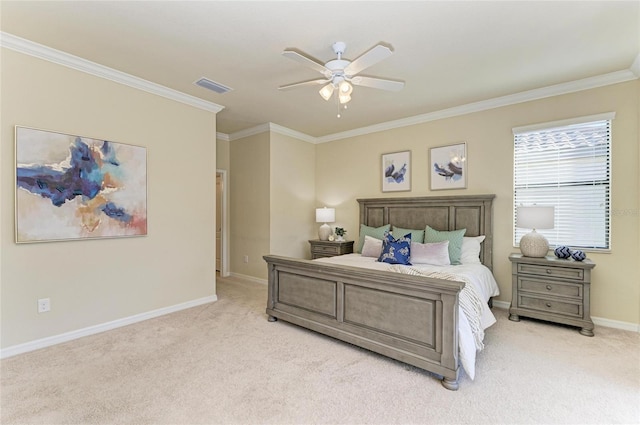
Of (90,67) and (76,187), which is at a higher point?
(90,67)

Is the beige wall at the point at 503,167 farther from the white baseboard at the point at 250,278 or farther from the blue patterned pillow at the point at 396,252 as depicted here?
the white baseboard at the point at 250,278

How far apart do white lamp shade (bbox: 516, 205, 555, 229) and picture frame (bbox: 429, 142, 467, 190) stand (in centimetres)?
95

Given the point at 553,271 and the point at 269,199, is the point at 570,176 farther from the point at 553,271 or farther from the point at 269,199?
the point at 269,199

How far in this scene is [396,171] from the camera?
15.8ft

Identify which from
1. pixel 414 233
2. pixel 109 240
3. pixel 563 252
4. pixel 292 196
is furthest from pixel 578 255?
pixel 109 240

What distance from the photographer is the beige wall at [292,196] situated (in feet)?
16.7

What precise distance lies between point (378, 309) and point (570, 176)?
2.89 meters

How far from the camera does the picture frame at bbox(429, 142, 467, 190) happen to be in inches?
164

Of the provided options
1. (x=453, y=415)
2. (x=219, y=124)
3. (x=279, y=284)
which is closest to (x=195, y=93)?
(x=219, y=124)

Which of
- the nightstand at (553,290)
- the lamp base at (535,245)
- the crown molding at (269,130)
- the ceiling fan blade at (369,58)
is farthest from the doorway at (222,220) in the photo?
the lamp base at (535,245)

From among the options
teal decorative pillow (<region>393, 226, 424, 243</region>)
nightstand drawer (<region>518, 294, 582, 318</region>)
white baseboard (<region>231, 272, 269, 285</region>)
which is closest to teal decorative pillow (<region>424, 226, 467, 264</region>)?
teal decorative pillow (<region>393, 226, 424, 243</region>)

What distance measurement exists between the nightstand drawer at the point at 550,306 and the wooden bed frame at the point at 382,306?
0.63 meters

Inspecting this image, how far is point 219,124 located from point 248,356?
3.81 meters

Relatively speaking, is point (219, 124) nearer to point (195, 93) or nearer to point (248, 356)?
point (195, 93)
